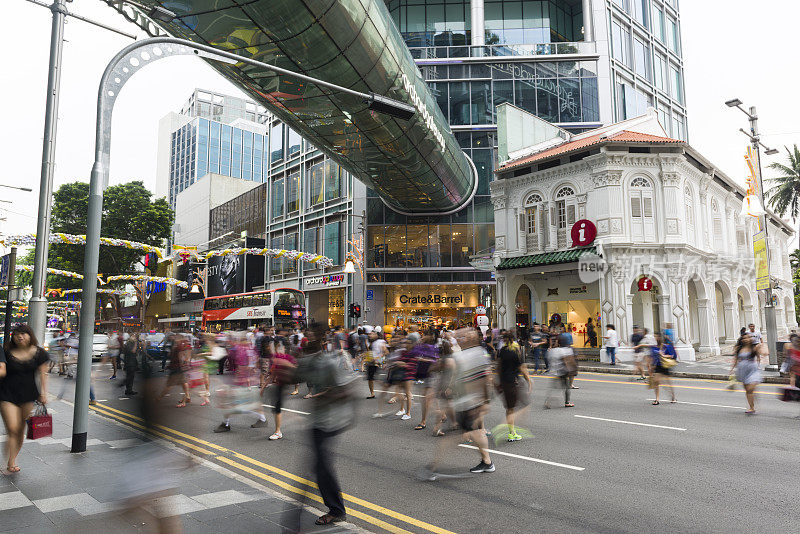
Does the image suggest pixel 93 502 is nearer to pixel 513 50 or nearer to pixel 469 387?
pixel 469 387

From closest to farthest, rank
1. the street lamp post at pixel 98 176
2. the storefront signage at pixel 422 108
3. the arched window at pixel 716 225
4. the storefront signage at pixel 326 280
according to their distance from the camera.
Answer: the street lamp post at pixel 98 176
the storefront signage at pixel 422 108
the arched window at pixel 716 225
the storefront signage at pixel 326 280

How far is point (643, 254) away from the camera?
23656 mm

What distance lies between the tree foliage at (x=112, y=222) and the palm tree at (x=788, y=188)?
57267mm

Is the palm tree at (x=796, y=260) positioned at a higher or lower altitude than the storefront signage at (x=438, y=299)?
higher

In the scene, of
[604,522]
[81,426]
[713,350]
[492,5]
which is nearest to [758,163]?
[713,350]

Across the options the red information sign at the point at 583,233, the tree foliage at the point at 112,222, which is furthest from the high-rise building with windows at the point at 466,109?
the tree foliage at the point at 112,222

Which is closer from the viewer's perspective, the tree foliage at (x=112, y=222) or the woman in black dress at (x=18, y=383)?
the woman in black dress at (x=18, y=383)

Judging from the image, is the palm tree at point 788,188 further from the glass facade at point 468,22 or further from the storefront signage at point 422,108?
the storefront signage at point 422,108

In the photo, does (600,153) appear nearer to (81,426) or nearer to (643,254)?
(643,254)

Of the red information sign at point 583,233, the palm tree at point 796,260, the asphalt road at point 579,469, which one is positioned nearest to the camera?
the asphalt road at point 579,469

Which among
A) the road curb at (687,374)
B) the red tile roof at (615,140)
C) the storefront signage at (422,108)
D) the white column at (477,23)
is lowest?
the road curb at (687,374)

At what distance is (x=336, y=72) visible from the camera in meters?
17.0

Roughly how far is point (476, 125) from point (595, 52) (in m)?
11.1

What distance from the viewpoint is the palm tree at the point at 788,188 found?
48.2 metres
